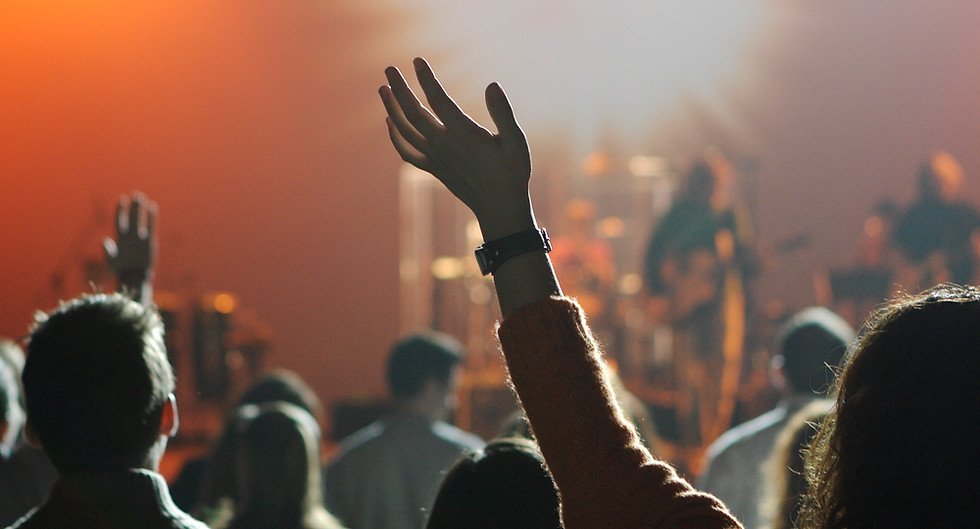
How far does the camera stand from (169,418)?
1542 mm

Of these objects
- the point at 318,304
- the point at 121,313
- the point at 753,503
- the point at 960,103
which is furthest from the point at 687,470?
the point at 960,103

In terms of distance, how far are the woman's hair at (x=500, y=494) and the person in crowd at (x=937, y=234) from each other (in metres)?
7.23

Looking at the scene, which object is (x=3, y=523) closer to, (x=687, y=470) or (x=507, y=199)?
(x=507, y=199)

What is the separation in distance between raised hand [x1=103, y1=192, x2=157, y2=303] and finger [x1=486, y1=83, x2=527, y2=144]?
50.7 inches

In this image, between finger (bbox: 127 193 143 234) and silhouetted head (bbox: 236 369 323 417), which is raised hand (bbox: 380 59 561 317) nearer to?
finger (bbox: 127 193 143 234)

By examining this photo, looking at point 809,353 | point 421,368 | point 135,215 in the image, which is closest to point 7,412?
point 135,215

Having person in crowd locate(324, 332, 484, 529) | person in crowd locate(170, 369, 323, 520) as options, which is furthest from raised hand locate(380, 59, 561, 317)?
person in crowd locate(324, 332, 484, 529)

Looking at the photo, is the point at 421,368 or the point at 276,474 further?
the point at 421,368

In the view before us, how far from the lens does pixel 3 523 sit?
2.18m

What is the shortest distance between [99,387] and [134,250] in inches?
27.9

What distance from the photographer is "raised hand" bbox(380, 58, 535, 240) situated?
3.45ft

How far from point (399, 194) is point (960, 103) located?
20.3 feet

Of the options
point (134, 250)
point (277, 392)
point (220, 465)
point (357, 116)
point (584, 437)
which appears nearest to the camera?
point (584, 437)

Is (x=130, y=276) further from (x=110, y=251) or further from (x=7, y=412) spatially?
(x=7, y=412)
